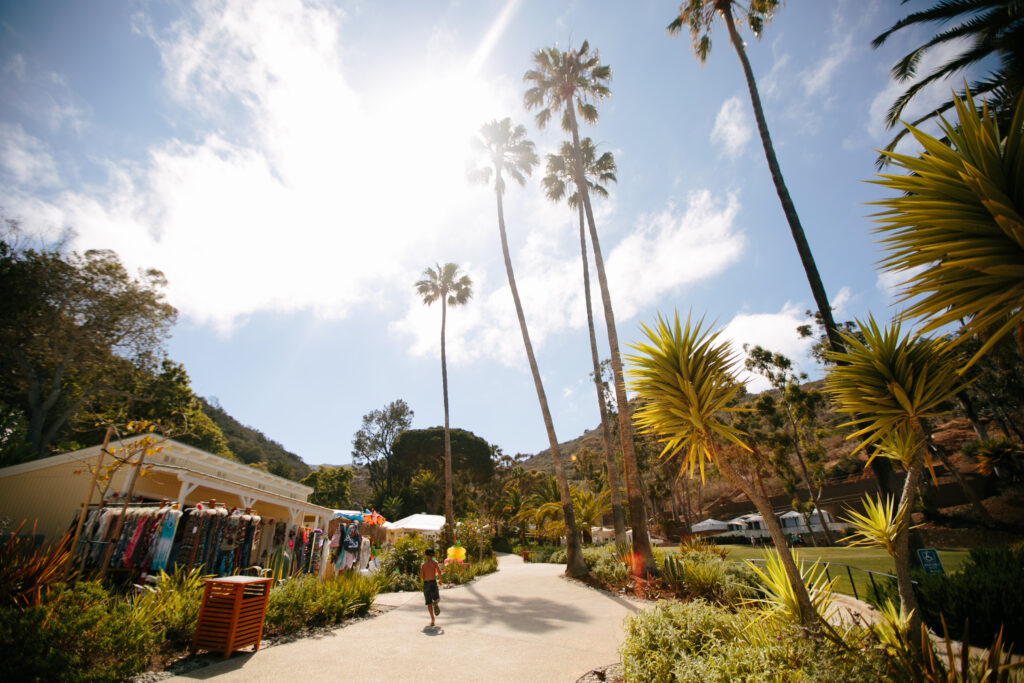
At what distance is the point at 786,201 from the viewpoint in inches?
426

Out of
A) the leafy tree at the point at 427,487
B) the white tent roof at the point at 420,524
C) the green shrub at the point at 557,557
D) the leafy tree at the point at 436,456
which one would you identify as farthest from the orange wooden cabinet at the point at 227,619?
the leafy tree at the point at 436,456

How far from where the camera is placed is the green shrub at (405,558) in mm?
15066

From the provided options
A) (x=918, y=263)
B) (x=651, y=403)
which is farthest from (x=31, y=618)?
(x=918, y=263)

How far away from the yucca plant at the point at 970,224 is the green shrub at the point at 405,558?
52.0ft

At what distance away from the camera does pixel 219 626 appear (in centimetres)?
608

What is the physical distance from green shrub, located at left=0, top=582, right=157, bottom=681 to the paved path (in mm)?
849

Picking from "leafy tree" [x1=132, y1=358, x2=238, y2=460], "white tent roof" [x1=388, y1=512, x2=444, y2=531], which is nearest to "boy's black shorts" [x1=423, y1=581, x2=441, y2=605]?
"white tent roof" [x1=388, y1=512, x2=444, y2=531]

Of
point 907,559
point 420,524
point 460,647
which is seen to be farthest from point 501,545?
point 907,559

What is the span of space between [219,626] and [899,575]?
8.51m

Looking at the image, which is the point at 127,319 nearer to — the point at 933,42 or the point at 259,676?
the point at 259,676

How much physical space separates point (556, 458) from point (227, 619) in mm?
12139

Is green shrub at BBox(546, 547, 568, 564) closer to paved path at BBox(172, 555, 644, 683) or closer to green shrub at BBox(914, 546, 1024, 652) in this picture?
paved path at BBox(172, 555, 644, 683)

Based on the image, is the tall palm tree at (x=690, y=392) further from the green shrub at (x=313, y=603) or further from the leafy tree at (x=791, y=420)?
the leafy tree at (x=791, y=420)

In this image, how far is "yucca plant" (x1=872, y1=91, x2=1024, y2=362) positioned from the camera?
2.69 meters
